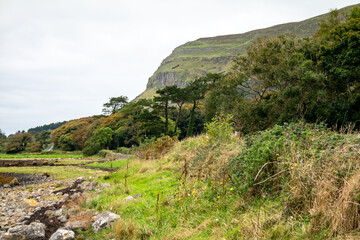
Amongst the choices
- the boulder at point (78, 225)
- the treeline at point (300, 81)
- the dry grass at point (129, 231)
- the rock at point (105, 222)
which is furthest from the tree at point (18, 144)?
the dry grass at point (129, 231)

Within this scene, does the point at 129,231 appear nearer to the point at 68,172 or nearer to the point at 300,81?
the point at 68,172

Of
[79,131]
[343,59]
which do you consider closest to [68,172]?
[343,59]

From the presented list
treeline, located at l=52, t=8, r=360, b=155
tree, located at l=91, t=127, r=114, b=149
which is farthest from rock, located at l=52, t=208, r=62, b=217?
tree, located at l=91, t=127, r=114, b=149

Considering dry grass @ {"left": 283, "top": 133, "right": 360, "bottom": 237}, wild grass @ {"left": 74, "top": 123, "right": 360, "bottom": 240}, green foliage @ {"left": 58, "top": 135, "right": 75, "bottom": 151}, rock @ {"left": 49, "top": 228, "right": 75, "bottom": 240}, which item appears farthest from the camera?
green foliage @ {"left": 58, "top": 135, "right": 75, "bottom": 151}

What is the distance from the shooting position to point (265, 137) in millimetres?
5348

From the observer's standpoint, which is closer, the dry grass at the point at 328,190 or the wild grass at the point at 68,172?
the dry grass at the point at 328,190

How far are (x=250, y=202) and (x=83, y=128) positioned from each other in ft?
214

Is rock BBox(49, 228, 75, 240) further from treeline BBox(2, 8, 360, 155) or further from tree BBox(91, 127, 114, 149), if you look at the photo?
tree BBox(91, 127, 114, 149)

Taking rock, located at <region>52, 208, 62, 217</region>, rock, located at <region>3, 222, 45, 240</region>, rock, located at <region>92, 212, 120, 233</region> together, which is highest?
rock, located at <region>3, 222, 45, 240</region>

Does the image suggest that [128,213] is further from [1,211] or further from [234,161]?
[1,211]

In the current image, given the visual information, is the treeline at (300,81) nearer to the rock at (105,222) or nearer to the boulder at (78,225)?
the boulder at (78,225)

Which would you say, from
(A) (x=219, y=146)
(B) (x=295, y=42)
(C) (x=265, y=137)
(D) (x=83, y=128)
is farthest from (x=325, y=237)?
(D) (x=83, y=128)

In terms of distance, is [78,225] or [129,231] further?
[78,225]

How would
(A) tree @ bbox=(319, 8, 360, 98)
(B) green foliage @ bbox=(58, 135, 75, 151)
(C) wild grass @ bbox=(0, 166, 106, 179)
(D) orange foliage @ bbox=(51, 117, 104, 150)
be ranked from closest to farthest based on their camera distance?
(C) wild grass @ bbox=(0, 166, 106, 179) < (A) tree @ bbox=(319, 8, 360, 98) < (D) orange foliage @ bbox=(51, 117, 104, 150) < (B) green foliage @ bbox=(58, 135, 75, 151)
